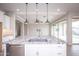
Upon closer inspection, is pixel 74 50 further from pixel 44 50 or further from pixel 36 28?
pixel 36 28

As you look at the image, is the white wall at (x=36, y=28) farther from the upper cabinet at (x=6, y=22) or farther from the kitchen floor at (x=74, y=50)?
the kitchen floor at (x=74, y=50)

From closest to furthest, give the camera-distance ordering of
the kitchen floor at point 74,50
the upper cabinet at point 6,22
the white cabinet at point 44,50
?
the white cabinet at point 44,50, the upper cabinet at point 6,22, the kitchen floor at point 74,50

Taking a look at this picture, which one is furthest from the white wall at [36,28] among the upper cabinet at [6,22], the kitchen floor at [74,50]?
the kitchen floor at [74,50]

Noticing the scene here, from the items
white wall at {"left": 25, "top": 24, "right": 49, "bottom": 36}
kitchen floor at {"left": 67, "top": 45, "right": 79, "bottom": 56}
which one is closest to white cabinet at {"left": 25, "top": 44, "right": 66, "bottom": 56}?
white wall at {"left": 25, "top": 24, "right": 49, "bottom": 36}

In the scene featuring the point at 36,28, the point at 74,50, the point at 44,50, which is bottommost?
the point at 74,50

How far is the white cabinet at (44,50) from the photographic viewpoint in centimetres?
362

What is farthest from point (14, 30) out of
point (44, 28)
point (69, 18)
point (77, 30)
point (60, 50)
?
point (77, 30)

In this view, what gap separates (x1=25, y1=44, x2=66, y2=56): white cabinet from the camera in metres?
3.62

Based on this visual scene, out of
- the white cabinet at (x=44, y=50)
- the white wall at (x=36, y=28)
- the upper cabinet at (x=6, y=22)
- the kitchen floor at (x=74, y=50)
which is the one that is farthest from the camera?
the kitchen floor at (x=74, y=50)

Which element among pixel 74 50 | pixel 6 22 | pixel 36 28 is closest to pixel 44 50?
pixel 36 28

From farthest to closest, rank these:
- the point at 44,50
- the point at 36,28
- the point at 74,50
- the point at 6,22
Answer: the point at 74,50 → the point at 36,28 → the point at 6,22 → the point at 44,50

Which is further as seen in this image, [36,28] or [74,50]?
[74,50]

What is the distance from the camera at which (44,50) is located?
366 centimetres

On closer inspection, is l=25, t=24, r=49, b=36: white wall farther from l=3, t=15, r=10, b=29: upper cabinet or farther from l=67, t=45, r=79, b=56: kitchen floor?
l=67, t=45, r=79, b=56: kitchen floor
